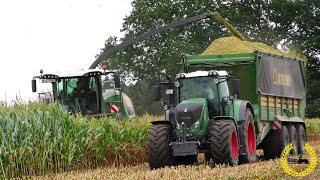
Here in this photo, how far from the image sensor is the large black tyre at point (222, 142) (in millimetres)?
12023

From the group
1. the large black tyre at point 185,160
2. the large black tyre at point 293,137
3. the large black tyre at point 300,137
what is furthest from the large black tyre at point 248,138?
the large black tyre at point 300,137

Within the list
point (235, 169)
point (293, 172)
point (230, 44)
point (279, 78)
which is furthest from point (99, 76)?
point (293, 172)

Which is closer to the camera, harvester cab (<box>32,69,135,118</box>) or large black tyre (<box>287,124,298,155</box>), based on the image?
large black tyre (<box>287,124,298,155</box>)

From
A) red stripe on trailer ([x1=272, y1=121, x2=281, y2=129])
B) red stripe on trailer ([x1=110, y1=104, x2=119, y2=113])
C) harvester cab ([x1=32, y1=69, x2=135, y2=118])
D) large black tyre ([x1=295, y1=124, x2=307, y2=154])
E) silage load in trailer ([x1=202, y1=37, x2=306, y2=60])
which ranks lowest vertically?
large black tyre ([x1=295, y1=124, x2=307, y2=154])

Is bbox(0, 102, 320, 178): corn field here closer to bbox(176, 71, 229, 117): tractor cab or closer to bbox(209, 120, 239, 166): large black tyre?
bbox(176, 71, 229, 117): tractor cab

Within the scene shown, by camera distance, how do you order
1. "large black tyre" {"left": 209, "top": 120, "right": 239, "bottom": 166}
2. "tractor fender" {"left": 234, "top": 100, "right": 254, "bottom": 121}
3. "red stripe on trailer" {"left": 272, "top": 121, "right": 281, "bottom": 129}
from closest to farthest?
1. "large black tyre" {"left": 209, "top": 120, "right": 239, "bottom": 166}
2. "tractor fender" {"left": 234, "top": 100, "right": 254, "bottom": 121}
3. "red stripe on trailer" {"left": 272, "top": 121, "right": 281, "bottom": 129}

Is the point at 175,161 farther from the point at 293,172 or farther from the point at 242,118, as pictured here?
the point at 293,172

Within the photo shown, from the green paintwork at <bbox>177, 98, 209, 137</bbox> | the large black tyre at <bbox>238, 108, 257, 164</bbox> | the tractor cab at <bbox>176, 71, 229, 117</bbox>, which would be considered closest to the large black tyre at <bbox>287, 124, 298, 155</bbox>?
the large black tyre at <bbox>238, 108, 257, 164</bbox>

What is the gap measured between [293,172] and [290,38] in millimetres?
32086

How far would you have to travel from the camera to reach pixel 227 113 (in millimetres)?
13172

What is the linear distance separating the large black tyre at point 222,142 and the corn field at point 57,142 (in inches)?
99.1

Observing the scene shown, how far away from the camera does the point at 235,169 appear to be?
1094cm

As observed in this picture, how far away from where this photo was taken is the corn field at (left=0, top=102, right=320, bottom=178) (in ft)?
38.0

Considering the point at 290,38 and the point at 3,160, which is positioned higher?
the point at 290,38
